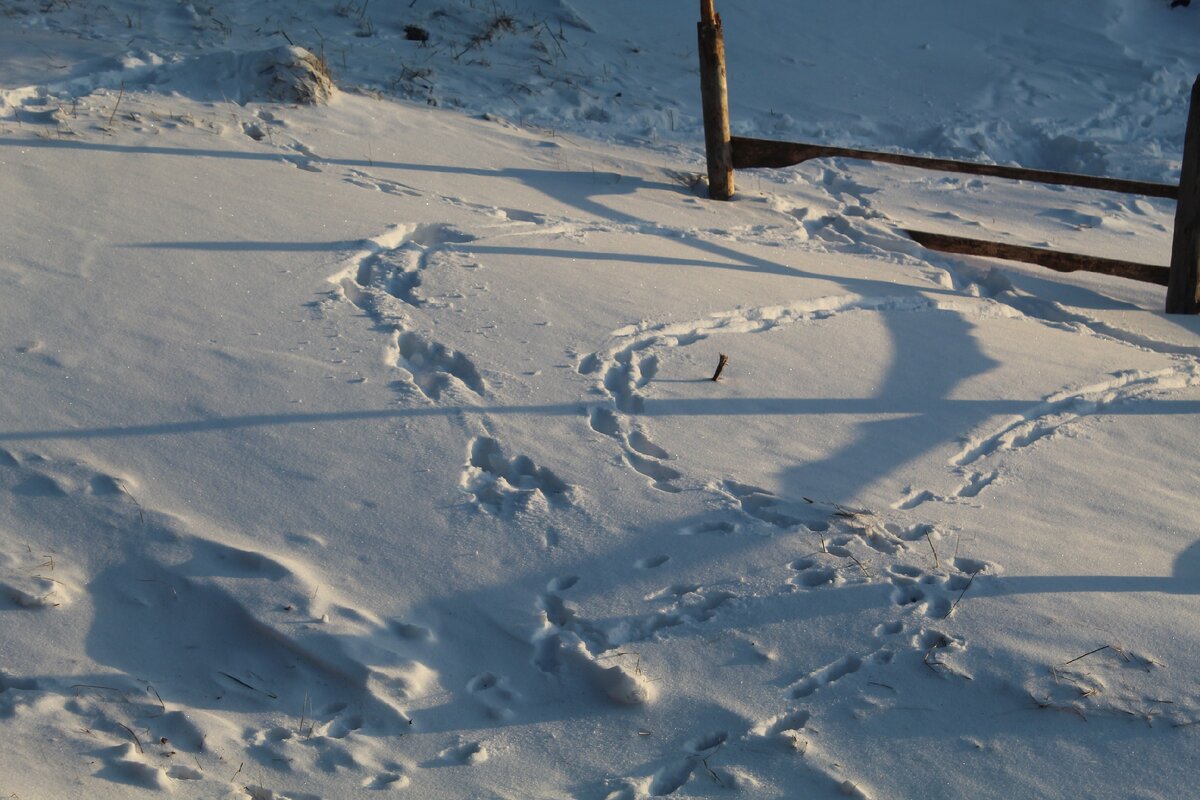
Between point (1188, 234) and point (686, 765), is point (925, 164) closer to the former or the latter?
point (1188, 234)

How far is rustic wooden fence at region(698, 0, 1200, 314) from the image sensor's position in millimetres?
6480

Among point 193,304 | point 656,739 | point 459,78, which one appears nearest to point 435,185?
point 193,304

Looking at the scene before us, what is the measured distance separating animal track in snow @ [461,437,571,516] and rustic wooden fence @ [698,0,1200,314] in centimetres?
393

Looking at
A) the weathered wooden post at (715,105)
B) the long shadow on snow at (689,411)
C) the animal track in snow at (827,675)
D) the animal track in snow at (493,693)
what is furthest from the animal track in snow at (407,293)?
the weathered wooden post at (715,105)

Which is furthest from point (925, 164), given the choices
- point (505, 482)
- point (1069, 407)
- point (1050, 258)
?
point (505, 482)

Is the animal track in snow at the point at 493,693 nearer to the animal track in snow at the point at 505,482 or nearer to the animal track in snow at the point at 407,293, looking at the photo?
the animal track in snow at the point at 505,482

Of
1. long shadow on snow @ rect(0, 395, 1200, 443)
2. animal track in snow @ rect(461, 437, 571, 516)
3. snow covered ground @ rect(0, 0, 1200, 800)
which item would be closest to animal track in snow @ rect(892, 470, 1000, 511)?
snow covered ground @ rect(0, 0, 1200, 800)

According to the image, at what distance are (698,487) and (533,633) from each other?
957mm

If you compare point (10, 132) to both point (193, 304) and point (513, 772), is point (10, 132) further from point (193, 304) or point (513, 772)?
point (513, 772)

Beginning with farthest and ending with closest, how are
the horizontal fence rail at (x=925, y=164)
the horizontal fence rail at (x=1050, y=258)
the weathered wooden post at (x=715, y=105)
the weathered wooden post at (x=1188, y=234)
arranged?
1. the weathered wooden post at (x=715, y=105)
2. the horizontal fence rail at (x=1050, y=258)
3. the horizontal fence rail at (x=925, y=164)
4. the weathered wooden post at (x=1188, y=234)

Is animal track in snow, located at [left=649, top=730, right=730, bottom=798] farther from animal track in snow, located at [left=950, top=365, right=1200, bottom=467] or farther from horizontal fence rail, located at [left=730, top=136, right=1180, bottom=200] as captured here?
horizontal fence rail, located at [left=730, top=136, right=1180, bottom=200]

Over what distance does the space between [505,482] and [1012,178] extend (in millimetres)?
4518

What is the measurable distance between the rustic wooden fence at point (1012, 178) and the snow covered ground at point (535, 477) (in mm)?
172

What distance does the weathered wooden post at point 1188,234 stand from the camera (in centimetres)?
633
